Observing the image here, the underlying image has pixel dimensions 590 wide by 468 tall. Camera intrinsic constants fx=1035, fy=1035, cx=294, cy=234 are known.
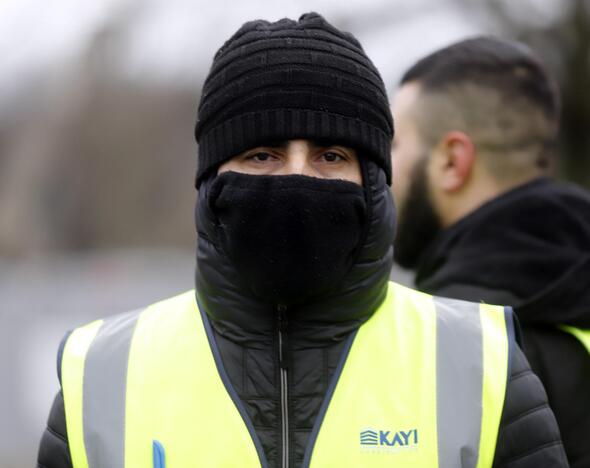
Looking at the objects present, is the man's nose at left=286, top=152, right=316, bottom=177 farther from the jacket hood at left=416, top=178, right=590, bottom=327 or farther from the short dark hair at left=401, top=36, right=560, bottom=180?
the short dark hair at left=401, top=36, right=560, bottom=180

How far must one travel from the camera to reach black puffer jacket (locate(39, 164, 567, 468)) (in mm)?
2354

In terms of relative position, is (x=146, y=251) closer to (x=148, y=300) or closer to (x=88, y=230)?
(x=88, y=230)

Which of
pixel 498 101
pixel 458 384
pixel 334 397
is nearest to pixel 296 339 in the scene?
pixel 334 397

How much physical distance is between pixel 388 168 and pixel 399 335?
1.36 ft

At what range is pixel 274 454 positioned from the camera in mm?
2344

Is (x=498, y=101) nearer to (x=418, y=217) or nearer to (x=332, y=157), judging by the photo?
(x=418, y=217)

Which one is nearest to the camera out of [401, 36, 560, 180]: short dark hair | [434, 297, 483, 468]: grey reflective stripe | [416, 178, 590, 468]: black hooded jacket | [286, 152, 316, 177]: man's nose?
[434, 297, 483, 468]: grey reflective stripe

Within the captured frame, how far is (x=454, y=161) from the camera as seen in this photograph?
3.34m

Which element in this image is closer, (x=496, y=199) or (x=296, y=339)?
(x=296, y=339)

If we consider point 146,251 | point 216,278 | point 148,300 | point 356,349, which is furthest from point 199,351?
point 146,251

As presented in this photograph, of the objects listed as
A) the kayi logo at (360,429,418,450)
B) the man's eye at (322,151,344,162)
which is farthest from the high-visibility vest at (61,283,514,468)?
the man's eye at (322,151,344,162)

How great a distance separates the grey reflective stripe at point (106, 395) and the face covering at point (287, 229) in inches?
14.5

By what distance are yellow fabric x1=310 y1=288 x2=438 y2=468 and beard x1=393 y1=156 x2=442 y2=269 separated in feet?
2.82

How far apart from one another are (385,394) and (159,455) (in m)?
0.54
